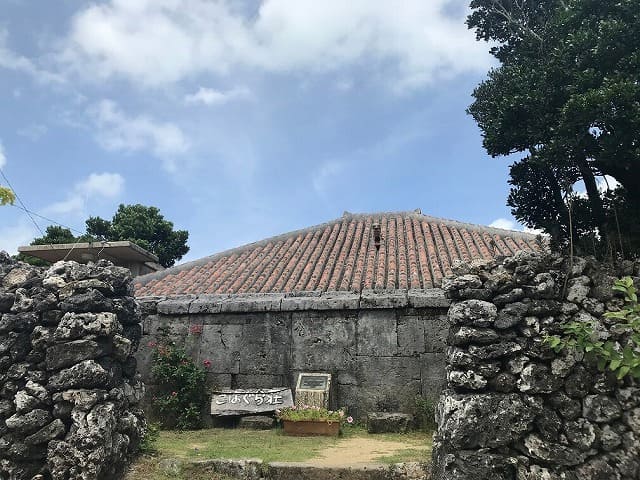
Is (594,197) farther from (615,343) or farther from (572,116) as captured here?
(615,343)

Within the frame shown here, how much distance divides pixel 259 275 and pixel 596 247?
720 cm

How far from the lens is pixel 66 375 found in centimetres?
550

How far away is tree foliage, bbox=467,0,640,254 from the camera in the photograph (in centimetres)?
516

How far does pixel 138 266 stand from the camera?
1466 centimetres

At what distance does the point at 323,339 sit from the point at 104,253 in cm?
767

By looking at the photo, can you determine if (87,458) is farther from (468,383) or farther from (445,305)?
(445,305)

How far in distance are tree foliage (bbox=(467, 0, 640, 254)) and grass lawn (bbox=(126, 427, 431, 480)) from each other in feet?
11.5

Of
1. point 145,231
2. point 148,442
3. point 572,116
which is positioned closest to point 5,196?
point 148,442

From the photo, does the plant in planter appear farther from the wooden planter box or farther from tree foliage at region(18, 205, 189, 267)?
tree foliage at region(18, 205, 189, 267)

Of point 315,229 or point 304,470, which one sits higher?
point 315,229

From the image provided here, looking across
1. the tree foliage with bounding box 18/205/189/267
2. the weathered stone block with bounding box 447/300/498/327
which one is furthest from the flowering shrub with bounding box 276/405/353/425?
the tree foliage with bounding box 18/205/189/267

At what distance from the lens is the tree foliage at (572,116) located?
5.16 m

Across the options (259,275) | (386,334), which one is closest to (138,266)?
(259,275)

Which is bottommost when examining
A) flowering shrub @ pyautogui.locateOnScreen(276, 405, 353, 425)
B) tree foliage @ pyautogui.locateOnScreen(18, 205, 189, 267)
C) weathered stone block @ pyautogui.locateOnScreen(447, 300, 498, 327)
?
flowering shrub @ pyautogui.locateOnScreen(276, 405, 353, 425)
